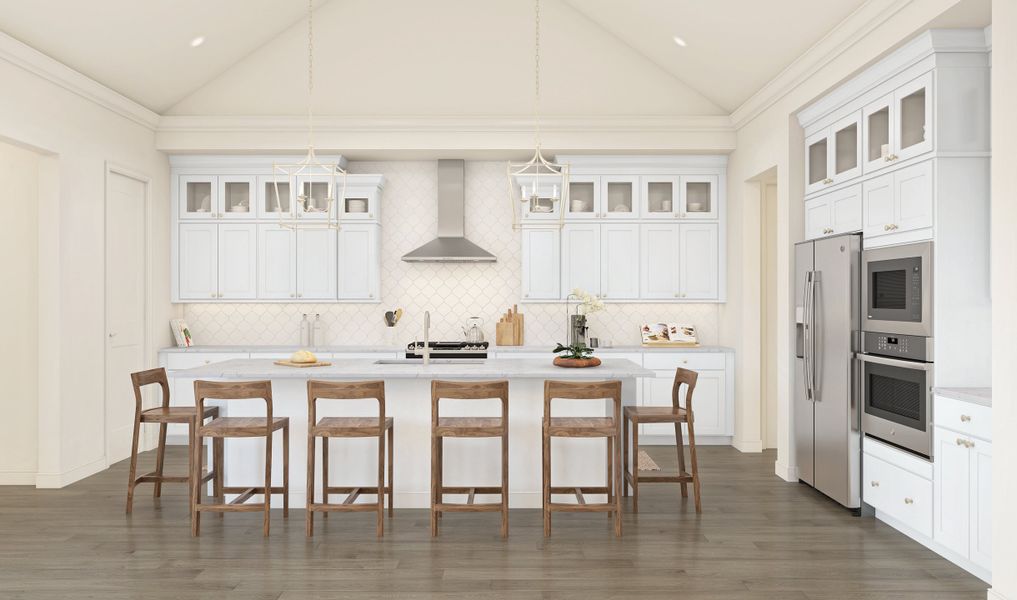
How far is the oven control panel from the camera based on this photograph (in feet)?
12.7

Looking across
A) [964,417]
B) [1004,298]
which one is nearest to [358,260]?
[964,417]

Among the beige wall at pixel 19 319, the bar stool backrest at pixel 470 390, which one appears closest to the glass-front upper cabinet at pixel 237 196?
the beige wall at pixel 19 319

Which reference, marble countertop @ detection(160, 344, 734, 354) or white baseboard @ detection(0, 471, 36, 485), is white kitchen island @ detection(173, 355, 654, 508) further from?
marble countertop @ detection(160, 344, 734, 354)

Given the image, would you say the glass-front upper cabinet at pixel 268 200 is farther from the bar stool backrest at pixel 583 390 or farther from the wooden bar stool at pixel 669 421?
the wooden bar stool at pixel 669 421

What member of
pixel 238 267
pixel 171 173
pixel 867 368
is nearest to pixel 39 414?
pixel 238 267

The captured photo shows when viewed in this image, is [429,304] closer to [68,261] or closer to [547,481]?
[68,261]

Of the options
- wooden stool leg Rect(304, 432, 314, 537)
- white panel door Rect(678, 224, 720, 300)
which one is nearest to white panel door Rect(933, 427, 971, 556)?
white panel door Rect(678, 224, 720, 300)

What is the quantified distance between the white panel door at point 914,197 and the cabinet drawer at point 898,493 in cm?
145

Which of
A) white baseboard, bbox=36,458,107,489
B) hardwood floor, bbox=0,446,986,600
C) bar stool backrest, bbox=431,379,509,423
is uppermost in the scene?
bar stool backrest, bbox=431,379,509,423

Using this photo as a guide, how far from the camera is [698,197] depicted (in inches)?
280

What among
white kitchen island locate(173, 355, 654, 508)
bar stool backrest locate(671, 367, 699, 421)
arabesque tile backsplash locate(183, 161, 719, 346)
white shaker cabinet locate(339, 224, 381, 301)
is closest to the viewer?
bar stool backrest locate(671, 367, 699, 421)

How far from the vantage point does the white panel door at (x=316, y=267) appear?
7.00 m

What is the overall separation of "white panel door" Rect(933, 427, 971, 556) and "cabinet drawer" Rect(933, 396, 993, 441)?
1.8 inches

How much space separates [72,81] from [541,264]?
4.32 meters
